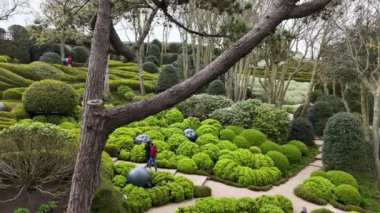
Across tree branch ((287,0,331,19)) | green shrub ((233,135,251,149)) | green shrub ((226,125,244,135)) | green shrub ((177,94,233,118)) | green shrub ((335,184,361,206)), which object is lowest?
green shrub ((335,184,361,206))

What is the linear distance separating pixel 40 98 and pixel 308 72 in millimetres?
35151

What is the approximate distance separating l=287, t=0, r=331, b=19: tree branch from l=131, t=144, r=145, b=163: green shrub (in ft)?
33.6

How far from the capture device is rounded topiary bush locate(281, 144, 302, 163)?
733 inches

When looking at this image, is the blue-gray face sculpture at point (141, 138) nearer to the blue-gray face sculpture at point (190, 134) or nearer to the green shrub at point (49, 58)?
the blue-gray face sculpture at point (190, 134)

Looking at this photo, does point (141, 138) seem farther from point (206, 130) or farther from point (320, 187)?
point (320, 187)

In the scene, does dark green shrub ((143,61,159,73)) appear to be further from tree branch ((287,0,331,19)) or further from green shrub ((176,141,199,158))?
tree branch ((287,0,331,19))

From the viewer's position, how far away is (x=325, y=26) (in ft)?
78.6

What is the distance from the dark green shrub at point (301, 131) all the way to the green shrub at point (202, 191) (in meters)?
9.52

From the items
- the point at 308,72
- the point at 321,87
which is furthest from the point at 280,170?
the point at 308,72

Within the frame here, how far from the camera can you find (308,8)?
21.2ft

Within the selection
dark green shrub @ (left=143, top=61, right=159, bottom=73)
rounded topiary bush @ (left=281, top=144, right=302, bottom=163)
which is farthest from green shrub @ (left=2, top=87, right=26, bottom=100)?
dark green shrub @ (left=143, top=61, right=159, bottom=73)

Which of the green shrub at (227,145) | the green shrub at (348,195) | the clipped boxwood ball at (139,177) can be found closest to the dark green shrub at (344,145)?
the green shrub at (348,195)

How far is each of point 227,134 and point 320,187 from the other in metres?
5.22

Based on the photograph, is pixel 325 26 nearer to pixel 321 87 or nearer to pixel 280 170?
pixel 280 170
